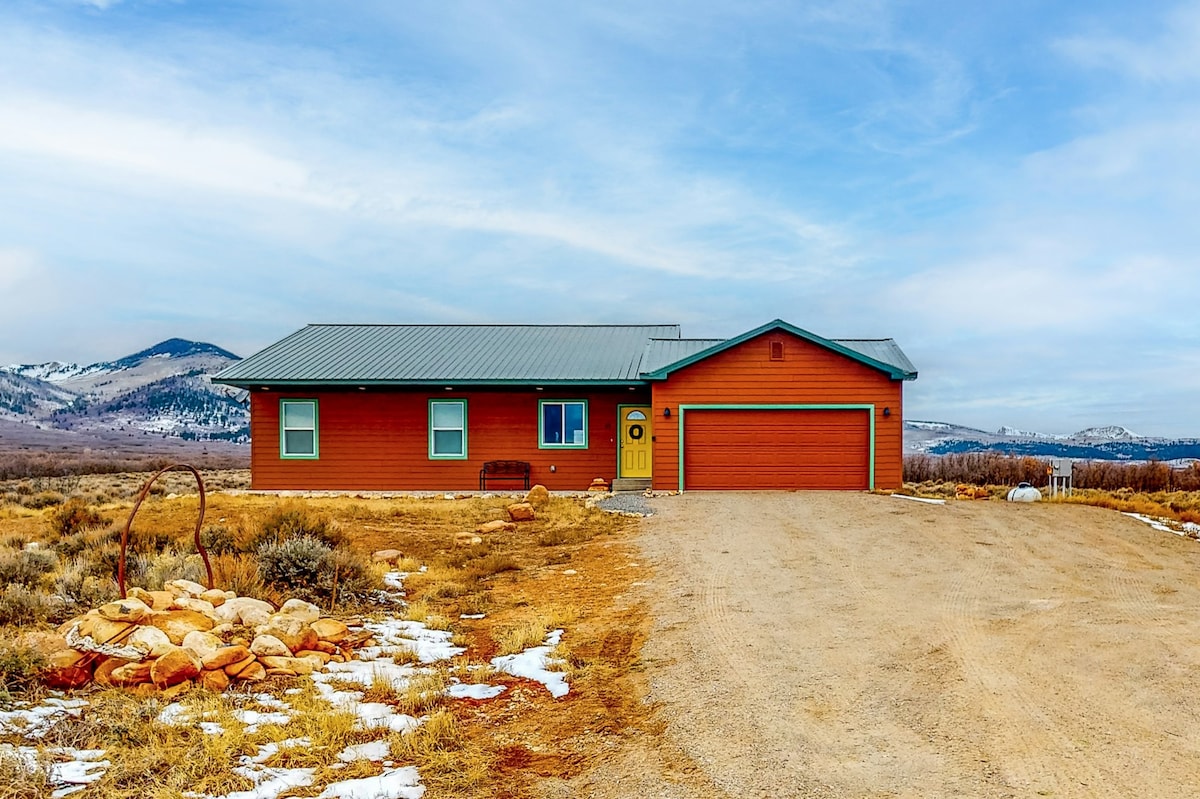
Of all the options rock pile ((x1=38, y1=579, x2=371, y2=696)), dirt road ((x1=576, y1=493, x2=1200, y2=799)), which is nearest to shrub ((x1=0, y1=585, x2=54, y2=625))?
rock pile ((x1=38, y1=579, x2=371, y2=696))

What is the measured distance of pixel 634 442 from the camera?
21.2 meters

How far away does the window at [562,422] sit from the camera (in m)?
21.2

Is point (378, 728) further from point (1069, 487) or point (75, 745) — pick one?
point (1069, 487)

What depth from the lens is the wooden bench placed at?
21094 mm

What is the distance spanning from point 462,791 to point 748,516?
1080 cm

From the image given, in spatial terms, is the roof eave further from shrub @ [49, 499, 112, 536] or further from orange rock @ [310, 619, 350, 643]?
orange rock @ [310, 619, 350, 643]

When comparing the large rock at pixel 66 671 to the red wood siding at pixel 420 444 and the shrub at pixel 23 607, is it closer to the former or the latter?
the shrub at pixel 23 607

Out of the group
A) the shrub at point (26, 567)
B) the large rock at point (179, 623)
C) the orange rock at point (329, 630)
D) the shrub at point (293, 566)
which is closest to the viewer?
the large rock at point (179, 623)

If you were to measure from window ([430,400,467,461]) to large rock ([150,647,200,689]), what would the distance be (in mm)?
15153

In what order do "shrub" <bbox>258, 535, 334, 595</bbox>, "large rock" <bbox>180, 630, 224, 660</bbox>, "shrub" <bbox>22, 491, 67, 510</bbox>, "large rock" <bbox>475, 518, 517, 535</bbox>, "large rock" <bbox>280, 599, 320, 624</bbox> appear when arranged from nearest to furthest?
"large rock" <bbox>180, 630, 224, 660</bbox> < "large rock" <bbox>280, 599, 320, 624</bbox> < "shrub" <bbox>258, 535, 334, 595</bbox> < "large rock" <bbox>475, 518, 517, 535</bbox> < "shrub" <bbox>22, 491, 67, 510</bbox>

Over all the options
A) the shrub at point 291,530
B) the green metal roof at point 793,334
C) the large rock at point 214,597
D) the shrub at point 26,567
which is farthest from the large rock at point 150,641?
the green metal roof at point 793,334

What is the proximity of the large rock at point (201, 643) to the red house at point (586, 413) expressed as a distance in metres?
13.5

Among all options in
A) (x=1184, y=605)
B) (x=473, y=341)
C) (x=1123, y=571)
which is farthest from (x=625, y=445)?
(x=1184, y=605)

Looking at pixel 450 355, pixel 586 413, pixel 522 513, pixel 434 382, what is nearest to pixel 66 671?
pixel 522 513
